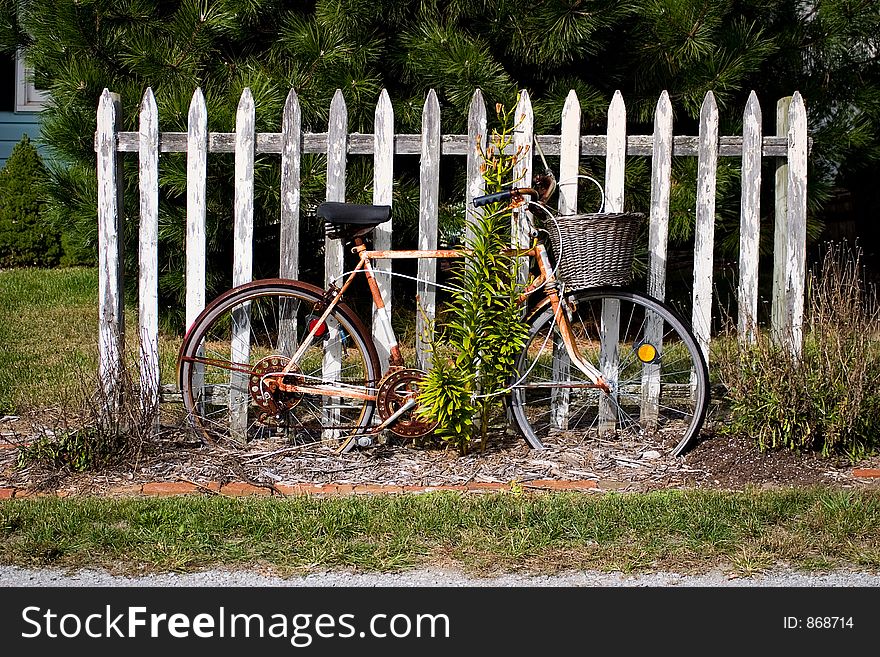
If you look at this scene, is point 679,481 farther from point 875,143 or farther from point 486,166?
point 875,143

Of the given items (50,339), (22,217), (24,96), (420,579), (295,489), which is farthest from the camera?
(24,96)

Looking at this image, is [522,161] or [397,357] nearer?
[397,357]

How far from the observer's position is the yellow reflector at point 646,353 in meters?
5.20

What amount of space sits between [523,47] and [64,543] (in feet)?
13.5

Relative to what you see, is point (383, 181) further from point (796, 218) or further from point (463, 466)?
point (796, 218)

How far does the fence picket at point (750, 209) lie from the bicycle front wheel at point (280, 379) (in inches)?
71.3

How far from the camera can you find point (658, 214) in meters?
5.34

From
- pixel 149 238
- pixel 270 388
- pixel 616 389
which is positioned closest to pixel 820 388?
pixel 616 389

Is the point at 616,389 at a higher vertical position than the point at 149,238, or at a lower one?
lower

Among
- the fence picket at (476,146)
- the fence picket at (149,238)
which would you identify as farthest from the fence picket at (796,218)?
the fence picket at (149,238)

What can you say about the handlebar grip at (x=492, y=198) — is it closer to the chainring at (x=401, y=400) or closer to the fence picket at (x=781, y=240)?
the chainring at (x=401, y=400)

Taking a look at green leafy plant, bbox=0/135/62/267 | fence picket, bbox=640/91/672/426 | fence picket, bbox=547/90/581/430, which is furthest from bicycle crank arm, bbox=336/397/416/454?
green leafy plant, bbox=0/135/62/267

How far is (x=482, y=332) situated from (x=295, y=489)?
3.56 ft

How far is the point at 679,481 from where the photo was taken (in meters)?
4.88
